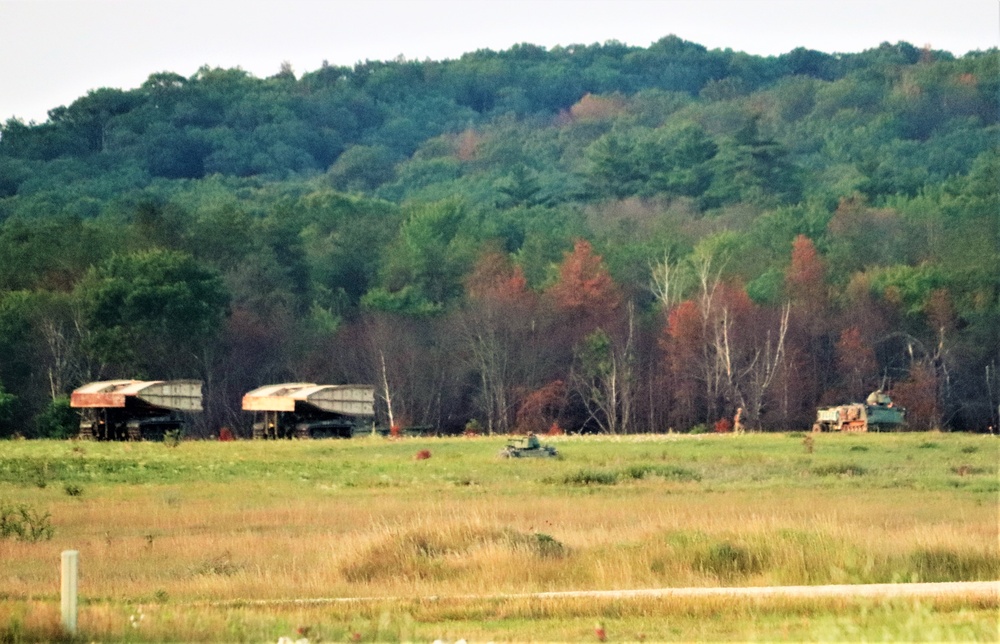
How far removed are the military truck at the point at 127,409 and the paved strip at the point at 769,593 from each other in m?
42.0

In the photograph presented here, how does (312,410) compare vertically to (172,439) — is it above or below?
above

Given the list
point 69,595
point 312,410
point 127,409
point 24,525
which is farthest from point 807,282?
point 69,595

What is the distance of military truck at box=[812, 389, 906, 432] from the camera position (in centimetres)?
6134

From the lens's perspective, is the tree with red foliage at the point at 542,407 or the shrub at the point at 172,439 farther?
the tree with red foliage at the point at 542,407

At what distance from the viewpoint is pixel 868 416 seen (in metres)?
61.2

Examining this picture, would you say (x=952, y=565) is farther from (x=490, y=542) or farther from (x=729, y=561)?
(x=490, y=542)

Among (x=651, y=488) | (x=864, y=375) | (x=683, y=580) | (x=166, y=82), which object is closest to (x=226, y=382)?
(x=864, y=375)

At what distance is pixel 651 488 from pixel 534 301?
45.8m

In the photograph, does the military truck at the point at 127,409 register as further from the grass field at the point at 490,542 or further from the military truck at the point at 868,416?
the military truck at the point at 868,416

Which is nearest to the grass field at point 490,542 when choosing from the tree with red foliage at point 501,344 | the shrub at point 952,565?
the shrub at point 952,565

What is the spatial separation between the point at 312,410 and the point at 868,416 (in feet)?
71.9

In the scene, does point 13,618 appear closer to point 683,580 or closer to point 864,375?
point 683,580

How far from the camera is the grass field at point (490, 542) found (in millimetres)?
17156

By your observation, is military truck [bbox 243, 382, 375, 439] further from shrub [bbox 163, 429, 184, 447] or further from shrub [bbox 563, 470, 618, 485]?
shrub [bbox 563, 470, 618, 485]
